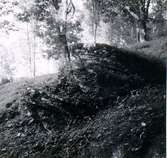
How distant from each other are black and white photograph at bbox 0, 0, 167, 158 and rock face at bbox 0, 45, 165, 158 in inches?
0.6

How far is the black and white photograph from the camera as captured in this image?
3.43 metres

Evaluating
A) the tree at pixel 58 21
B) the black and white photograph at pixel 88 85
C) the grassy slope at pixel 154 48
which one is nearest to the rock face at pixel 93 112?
the black and white photograph at pixel 88 85

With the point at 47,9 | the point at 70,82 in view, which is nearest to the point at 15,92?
the point at 70,82

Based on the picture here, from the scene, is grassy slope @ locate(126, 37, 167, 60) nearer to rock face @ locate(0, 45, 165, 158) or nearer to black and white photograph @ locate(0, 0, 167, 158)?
black and white photograph @ locate(0, 0, 167, 158)

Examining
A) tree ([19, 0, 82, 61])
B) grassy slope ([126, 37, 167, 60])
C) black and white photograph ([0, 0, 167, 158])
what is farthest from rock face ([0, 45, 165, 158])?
tree ([19, 0, 82, 61])

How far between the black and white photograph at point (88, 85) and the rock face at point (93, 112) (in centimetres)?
1

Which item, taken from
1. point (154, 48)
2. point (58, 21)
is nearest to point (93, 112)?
point (154, 48)

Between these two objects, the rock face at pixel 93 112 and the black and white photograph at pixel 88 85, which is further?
the black and white photograph at pixel 88 85

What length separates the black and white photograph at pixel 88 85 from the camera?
3.43 metres

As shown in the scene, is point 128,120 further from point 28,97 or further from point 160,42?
point 28,97

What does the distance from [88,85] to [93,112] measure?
0.59 meters

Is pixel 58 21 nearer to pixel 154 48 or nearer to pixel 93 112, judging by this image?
pixel 154 48

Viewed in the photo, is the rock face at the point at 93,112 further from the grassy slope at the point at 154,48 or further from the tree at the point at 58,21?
the tree at the point at 58,21

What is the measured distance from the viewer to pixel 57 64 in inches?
204
